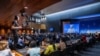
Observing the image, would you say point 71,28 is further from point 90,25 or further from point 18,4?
point 18,4

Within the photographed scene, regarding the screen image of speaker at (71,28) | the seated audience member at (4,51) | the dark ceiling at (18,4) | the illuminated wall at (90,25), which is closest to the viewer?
the seated audience member at (4,51)

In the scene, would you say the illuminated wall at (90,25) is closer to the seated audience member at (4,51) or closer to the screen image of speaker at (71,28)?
the screen image of speaker at (71,28)

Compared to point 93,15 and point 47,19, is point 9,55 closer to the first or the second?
point 93,15

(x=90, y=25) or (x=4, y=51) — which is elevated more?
(x=90, y=25)

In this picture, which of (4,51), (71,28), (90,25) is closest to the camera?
(4,51)

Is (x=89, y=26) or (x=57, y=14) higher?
(x=57, y=14)

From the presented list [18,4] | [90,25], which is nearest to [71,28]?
[90,25]

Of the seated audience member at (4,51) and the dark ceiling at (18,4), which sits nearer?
the seated audience member at (4,51)

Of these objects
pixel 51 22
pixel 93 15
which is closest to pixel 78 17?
pixel 93 15

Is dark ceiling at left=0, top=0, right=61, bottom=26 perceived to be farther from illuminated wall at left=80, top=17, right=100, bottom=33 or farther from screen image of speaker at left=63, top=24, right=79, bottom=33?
screen image of speaker at left=63, top=24, right=79, bottom=33

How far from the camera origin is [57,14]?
25.6m

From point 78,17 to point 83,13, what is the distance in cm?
150

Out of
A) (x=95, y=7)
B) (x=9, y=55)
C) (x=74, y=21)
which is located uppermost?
(x=95, y=7)

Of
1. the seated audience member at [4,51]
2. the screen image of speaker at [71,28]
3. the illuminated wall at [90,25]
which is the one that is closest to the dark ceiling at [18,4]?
the seated audience member at [4,51]
